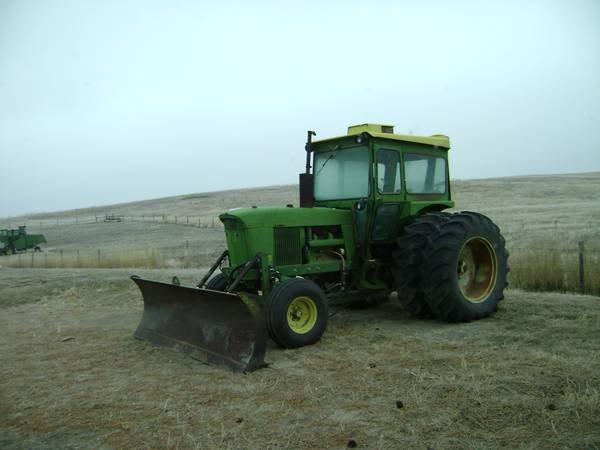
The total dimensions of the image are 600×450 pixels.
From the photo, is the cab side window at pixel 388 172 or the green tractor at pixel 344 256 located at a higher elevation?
the cab side window at pixel 388 172

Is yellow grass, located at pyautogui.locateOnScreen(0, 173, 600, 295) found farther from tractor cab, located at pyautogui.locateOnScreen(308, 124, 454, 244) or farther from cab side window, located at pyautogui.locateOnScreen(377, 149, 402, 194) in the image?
cab side window, located at pyautogui.locateOnScreen(377, 149, 402, 194)

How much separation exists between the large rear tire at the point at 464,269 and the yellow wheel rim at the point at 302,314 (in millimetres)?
1497

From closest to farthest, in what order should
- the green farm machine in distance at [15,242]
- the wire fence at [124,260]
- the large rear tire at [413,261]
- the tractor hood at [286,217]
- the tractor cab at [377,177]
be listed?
1. the tractor hood at [286,217]
2. the large rear tire at [413,261]
3. the tractor cab at [377,177]
4. the wire fence at [124,260]
5. the green farm machine in distance at [15,242]

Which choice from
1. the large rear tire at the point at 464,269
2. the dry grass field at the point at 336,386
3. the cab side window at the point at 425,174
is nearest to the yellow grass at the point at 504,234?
the dry grass field at the point at 336,386

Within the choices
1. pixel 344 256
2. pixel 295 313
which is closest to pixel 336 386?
pixel 295 313

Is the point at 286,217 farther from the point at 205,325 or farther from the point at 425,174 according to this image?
the point at 425,174

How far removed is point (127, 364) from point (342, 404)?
2455 mm

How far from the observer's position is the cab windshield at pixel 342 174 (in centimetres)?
690

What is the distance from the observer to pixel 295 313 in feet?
19.3

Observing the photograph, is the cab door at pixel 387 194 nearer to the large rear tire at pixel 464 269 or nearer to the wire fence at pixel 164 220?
the large rear tire at pixel 464 269

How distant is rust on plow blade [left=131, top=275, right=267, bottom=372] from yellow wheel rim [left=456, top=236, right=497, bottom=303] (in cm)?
311

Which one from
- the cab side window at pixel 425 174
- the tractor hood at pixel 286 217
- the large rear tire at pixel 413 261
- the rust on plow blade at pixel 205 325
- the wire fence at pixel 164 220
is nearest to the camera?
the rust on plow blade at pixel 205 325

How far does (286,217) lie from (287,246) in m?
0.34

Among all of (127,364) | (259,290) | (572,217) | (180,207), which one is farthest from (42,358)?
(180,207)
